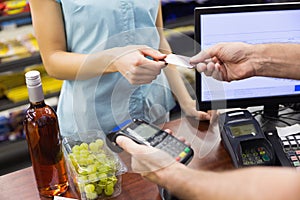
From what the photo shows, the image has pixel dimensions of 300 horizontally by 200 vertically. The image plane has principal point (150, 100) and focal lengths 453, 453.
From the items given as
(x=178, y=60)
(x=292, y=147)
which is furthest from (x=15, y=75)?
(x=292, y=147)

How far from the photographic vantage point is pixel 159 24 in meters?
1.57

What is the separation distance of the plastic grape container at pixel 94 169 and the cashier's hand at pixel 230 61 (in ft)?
1.14

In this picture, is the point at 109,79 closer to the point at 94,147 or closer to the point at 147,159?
the point at 94,147

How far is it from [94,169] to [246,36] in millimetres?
597

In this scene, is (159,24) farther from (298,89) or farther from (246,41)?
(298,89)

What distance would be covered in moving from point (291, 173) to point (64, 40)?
0.93 meters

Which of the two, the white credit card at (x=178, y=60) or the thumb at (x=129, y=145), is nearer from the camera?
the thumb at (x=129, y=145)

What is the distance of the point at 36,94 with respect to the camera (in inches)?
42.0

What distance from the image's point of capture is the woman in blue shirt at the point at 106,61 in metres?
1.19

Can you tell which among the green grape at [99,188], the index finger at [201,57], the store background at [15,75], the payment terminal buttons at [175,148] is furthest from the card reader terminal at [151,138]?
the store background at [15,75]

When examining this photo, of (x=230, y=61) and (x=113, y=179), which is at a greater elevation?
(x=230, y=61)

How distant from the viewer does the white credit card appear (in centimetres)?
115

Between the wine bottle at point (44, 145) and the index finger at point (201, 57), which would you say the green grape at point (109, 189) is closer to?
the wine bottle at point (44, 145)

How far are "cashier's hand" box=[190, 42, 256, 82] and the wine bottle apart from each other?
0.43 meters
